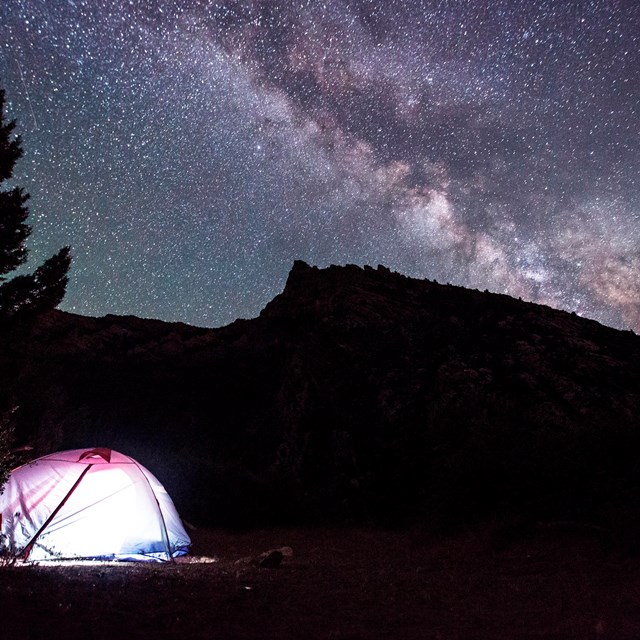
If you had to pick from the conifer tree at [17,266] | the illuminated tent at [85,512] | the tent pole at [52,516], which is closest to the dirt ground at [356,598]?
the illuminated tent at [85,512]

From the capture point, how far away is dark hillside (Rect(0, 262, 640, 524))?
10414 mm

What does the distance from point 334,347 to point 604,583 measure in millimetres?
21248

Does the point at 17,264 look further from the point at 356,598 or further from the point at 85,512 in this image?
the point at 356,598

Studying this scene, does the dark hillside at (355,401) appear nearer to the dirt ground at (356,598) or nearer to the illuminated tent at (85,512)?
the illuminated tent at (85,512)

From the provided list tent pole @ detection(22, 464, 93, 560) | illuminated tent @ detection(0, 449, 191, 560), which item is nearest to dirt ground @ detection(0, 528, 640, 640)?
illuminated tent @ detection(0, 449, 191, 560)

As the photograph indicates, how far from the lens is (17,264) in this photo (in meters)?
9.61

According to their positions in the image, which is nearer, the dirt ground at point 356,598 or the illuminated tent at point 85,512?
the dirt ground at point 356,598

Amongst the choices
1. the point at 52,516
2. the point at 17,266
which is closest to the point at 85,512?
the point at 52,516

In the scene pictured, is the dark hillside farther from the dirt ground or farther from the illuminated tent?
the dirt ground

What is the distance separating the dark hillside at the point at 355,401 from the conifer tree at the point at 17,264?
525 millimetres

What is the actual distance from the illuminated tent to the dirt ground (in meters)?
1.63

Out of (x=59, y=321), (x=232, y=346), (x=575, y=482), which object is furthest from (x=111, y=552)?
(x=59, y=321)

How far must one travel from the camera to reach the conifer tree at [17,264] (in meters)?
9.48

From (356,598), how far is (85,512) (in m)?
5.70
